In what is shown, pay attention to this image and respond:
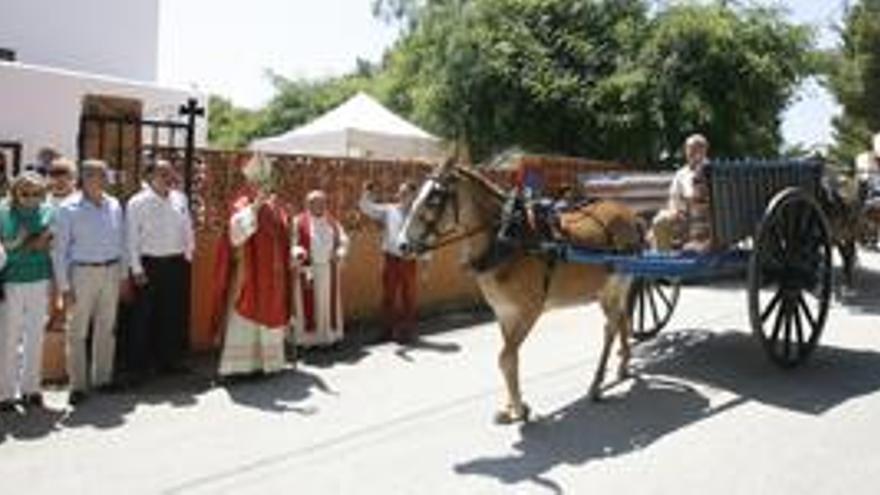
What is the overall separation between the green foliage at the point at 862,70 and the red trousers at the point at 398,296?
97.6 ft

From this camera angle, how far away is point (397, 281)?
1396 centimetres

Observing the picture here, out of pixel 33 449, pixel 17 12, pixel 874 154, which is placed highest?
pixel 17 12

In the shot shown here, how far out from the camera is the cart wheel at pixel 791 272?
35.0 ft

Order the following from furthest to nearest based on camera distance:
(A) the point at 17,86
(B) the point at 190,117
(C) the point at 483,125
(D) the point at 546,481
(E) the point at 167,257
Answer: (C) the point at 483,125 < (A) the point at 17,86 < (B) the point at 190,117 < (E) the point at 167,257 < (D) the point at 546,481

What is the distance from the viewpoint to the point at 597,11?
23.9 meters

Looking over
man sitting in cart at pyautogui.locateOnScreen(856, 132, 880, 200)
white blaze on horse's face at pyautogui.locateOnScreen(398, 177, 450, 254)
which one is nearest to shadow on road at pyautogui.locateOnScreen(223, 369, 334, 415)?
white blaze on horse's face at pyautogui.locateOnScreen(398, 177, 450, 254)

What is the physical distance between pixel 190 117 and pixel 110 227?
2.03 meters

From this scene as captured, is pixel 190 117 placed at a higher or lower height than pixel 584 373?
higher

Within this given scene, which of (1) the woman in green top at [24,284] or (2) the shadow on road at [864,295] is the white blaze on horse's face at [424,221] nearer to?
(1) the woman in green top at [24,284]

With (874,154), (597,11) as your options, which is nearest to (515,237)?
(874,154)

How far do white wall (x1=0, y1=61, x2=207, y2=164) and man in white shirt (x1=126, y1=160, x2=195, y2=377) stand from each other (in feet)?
17.9

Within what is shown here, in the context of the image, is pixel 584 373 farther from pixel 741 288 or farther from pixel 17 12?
pixel 17 12

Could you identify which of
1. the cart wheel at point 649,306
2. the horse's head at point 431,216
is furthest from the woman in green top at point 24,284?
the cart wheel at point 649,306

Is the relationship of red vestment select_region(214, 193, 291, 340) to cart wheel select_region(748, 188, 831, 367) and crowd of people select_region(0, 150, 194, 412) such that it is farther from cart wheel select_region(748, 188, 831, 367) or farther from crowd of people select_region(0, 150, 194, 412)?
cart wheel select_region(748, 188, 831, 367)
